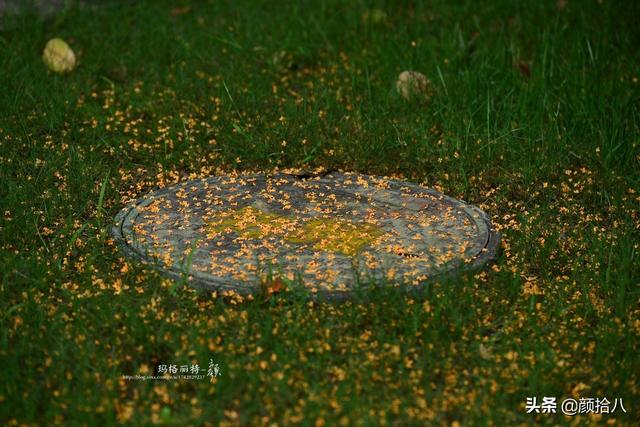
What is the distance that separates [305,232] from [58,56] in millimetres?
2257

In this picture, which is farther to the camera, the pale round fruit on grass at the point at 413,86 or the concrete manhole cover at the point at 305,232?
the pale round fruit on grass at the point at 413,86

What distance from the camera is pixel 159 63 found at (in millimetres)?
5090

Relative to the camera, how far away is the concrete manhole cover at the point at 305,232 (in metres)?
3.12

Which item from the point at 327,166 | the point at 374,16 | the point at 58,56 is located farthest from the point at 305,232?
the point at 374,16

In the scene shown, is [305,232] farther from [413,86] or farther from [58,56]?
[58,56]

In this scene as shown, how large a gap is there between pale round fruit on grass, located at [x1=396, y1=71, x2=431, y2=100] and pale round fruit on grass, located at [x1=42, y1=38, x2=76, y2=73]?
6.02 ft

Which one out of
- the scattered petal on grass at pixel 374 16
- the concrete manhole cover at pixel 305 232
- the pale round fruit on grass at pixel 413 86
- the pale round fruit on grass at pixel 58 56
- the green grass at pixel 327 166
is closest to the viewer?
the green grass at pixel 327 166

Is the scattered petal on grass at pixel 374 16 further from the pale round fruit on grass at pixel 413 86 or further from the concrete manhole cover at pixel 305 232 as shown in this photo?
the concrete manhole cover at pixel 305 232

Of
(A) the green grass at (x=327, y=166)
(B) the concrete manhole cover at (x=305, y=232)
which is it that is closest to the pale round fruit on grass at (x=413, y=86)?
(A) the green grass at (x=327, y=166)

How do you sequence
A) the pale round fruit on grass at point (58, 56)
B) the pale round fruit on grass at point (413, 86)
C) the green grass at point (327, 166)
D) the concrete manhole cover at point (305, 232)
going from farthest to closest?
the pale round fruit on grass at point (58, 56) < the pale round fruit on grass at point (413, 86) < the concrete manhole cover at point (305, 232) < the green grass at point (327, 166)

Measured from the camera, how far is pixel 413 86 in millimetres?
4594

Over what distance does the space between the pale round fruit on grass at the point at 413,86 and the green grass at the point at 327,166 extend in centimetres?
6

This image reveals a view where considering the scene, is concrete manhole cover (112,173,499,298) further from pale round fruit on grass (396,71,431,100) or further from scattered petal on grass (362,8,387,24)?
scattered petal on grass (362,8,387,24)

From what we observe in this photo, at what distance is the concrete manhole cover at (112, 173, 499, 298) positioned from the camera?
3.12 metres
